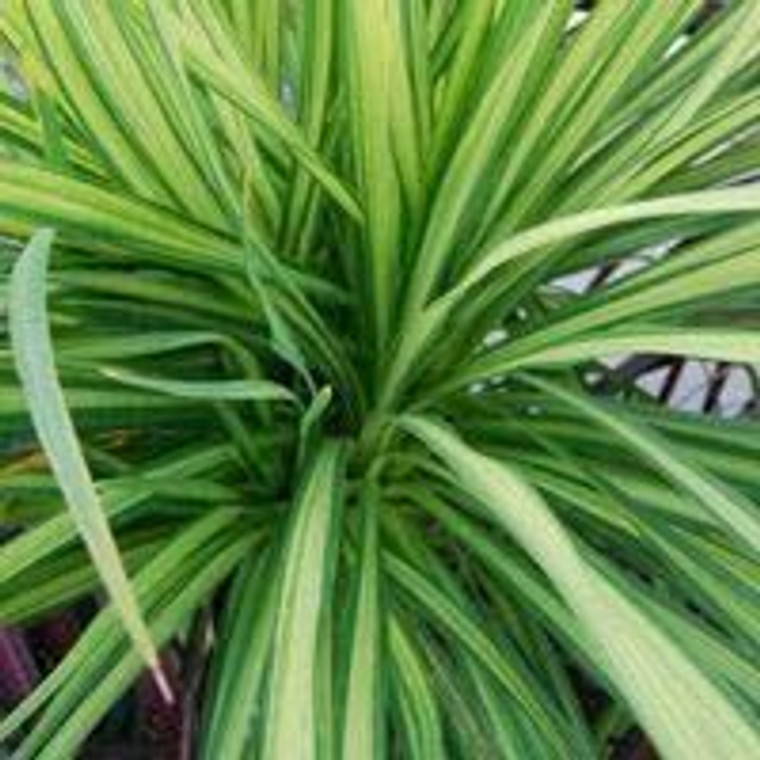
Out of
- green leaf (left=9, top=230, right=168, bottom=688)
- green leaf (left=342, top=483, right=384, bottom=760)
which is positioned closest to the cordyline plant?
green leaf (left=342, top=483, right=384, bottom=760)

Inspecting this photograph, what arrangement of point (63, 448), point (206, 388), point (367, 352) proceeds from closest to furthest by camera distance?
point (63, 448) < point (206, 388) < point (367, 352)

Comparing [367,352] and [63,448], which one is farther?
[367,352]

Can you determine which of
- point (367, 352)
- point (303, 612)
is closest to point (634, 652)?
point (303, 612)

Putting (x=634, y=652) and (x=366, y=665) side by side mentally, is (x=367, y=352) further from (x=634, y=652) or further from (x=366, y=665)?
(x=634, y=652)

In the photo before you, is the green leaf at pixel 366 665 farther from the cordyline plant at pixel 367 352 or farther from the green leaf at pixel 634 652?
the green leaf at pixel 634 652

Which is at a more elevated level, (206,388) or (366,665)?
(206,388)

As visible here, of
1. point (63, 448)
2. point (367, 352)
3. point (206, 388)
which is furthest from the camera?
point (367, 352)

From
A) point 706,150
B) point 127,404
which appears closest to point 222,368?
point 127,404

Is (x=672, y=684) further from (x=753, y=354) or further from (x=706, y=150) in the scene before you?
(x=706, y=150)

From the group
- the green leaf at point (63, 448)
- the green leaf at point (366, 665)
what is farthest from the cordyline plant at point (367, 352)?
the green leaf at point (63, 448)
